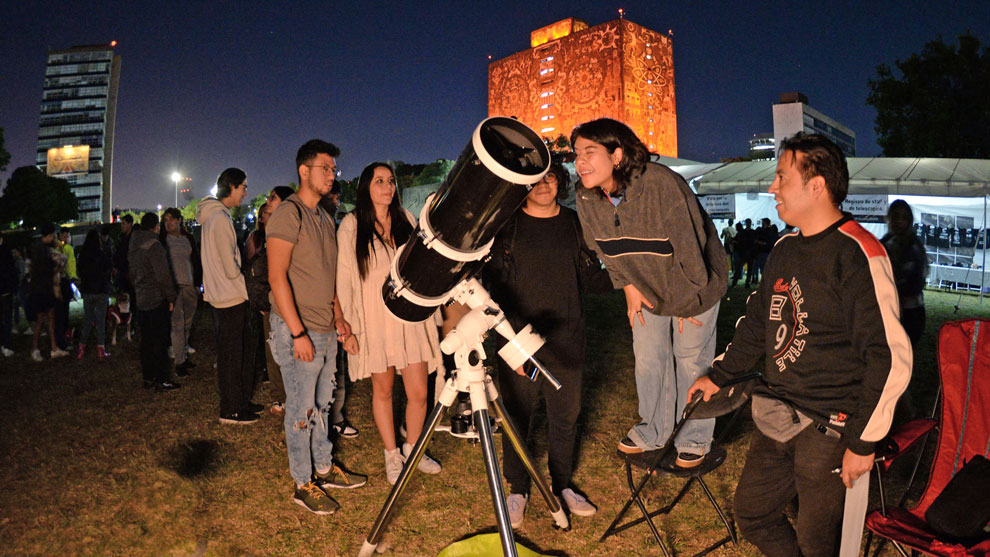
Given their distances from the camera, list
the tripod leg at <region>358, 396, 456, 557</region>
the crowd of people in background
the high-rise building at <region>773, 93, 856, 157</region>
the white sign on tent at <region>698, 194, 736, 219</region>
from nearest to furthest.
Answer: the crowd of people in background, the tripod leg at <region>358, 396, 456, 557</region>, the white sign on tent at <region>698, 194, 736, 219</region>, the high-rise building at <region>773, 93, 856, 157</region>

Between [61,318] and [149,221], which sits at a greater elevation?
[149,221]

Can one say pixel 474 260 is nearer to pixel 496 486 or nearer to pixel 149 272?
→ pixel 496 486

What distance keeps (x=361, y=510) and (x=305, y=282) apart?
1.37 m

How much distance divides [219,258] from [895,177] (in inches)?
581

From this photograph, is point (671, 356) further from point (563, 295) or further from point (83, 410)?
point (83, 410)

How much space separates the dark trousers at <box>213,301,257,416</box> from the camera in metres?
4.79

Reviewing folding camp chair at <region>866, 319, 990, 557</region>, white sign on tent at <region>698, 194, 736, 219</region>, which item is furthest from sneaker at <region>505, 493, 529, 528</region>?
white sign on tent at <region>698, 194, 736, 219</region>

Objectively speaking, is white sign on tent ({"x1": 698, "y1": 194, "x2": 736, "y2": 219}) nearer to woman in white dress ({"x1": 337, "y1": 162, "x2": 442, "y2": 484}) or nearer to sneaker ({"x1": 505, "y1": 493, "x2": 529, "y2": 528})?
woman in white dress ({"x1": 337, "y1": 162, "x2": 442, "y2": 484})

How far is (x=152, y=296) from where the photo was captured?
587 centimetres

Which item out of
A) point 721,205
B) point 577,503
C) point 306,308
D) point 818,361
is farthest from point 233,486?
point 721,205

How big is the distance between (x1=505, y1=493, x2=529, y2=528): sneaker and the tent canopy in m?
10.4

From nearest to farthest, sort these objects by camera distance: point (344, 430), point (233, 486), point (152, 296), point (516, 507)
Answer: point (516, 507)
point (233, 486)
point (344, 430)
point (152, 296)

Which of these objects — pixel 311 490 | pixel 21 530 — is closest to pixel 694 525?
pixel 311 490

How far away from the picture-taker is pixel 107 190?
7950cm
